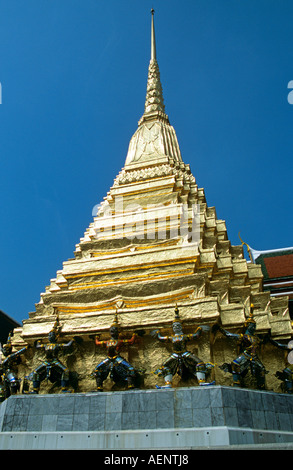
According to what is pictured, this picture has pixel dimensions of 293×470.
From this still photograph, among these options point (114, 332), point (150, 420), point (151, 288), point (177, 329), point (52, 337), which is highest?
point (151, 288)

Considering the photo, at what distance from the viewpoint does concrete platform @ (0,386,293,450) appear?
892 centimetres

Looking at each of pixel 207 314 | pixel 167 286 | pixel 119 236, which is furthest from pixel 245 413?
pixel 119 236

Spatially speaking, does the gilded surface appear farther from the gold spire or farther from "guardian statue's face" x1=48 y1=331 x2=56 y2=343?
the gold spire

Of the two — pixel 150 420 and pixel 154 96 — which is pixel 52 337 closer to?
pixel 150 420

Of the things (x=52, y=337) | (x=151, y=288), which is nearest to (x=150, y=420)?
(x=52, y=337)

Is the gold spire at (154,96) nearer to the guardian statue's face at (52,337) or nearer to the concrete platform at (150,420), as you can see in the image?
the guardian statue's face at (52,337)

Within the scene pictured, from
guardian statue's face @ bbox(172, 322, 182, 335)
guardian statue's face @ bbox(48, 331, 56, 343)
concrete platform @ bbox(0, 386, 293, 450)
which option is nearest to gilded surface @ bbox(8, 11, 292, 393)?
guardian statue's face @ bbox(48, 331, 56, 343)

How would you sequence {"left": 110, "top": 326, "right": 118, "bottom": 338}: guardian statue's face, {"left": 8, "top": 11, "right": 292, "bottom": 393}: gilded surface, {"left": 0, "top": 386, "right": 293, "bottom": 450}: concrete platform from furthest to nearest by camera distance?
{"left": 8, "top": 11, "right": 292, "bottom": 393}: gilded surface, {"left": 110, "top": 326, "right": 118, "bottom": 338}: guardian statue's face, {"left": 0, "top": 386, "right": 293, "bottom": 450}: concrete platform

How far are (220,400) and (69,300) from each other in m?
6.87

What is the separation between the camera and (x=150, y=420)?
371 inches

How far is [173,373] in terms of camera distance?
10.9 metres

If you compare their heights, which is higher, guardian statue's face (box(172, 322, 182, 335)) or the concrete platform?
guardian statue's face (box(172, 322, 182, 335))
